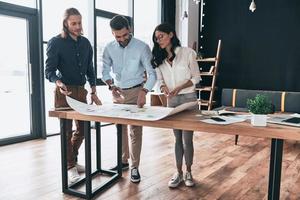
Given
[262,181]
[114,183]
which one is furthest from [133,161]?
[262,181]

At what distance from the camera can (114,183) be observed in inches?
104

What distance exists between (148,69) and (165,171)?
111 cm

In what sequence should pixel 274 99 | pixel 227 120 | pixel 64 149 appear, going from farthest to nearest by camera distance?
pixel 274 99
pixel 64 149
pixel 227 120

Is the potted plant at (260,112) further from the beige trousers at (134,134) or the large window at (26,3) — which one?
the large window at (26,3)

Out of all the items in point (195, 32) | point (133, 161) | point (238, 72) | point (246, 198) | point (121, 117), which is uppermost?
point (195, 32)

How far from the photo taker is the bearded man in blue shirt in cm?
243

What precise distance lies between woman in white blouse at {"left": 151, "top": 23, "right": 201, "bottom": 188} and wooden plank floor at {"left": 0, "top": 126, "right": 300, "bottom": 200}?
0.40m

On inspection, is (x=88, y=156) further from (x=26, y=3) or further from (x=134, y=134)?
(x=26, y=3)

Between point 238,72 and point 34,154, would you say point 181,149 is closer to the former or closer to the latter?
point 34,154

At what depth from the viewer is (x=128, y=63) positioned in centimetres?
261

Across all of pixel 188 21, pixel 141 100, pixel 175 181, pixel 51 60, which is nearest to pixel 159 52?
pixel 141 100

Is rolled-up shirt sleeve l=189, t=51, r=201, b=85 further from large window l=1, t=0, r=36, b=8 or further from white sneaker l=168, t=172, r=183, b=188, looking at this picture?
large window l=1, t=0, r=36, b=8

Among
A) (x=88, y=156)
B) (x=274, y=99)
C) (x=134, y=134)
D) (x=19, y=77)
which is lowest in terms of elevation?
(x=88, y=156)

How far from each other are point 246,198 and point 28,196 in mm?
1743
